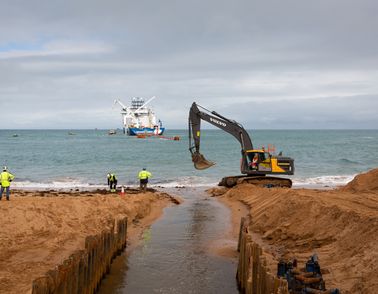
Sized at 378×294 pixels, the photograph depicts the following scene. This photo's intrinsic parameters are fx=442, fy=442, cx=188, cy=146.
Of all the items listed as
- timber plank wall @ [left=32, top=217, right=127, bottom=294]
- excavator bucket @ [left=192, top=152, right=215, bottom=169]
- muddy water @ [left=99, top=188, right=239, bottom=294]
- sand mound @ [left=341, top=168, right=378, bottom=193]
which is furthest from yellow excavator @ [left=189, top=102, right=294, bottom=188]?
timber plank wall @ [left=32, top=217, right=127, bottom=294]

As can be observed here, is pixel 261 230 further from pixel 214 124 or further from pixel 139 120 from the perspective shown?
pixel 139 120

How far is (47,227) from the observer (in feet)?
56.1

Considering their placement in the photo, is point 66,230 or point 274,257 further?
point 66,230

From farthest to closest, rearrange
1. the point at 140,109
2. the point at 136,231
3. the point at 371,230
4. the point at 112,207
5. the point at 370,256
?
the point at 140,109, the point at 112,207, the point at 136,231, the point at 371,230, the point at 370,256

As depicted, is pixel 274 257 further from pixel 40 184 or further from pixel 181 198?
pixel 40 184

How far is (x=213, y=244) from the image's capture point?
16516 millimetres

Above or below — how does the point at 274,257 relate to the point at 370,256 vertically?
below

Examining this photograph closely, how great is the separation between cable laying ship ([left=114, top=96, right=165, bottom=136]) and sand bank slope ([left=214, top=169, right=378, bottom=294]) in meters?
128

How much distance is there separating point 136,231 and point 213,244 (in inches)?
151

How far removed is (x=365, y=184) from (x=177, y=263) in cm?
1596

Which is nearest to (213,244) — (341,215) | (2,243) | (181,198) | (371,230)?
(341,215)

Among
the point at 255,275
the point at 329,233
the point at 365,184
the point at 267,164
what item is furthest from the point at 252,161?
the point at 255,275

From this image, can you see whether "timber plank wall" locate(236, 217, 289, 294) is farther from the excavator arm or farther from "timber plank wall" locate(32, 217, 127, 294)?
the excavator arm

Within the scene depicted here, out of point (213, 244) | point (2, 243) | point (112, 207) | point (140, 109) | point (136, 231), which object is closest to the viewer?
point (2, 243)
